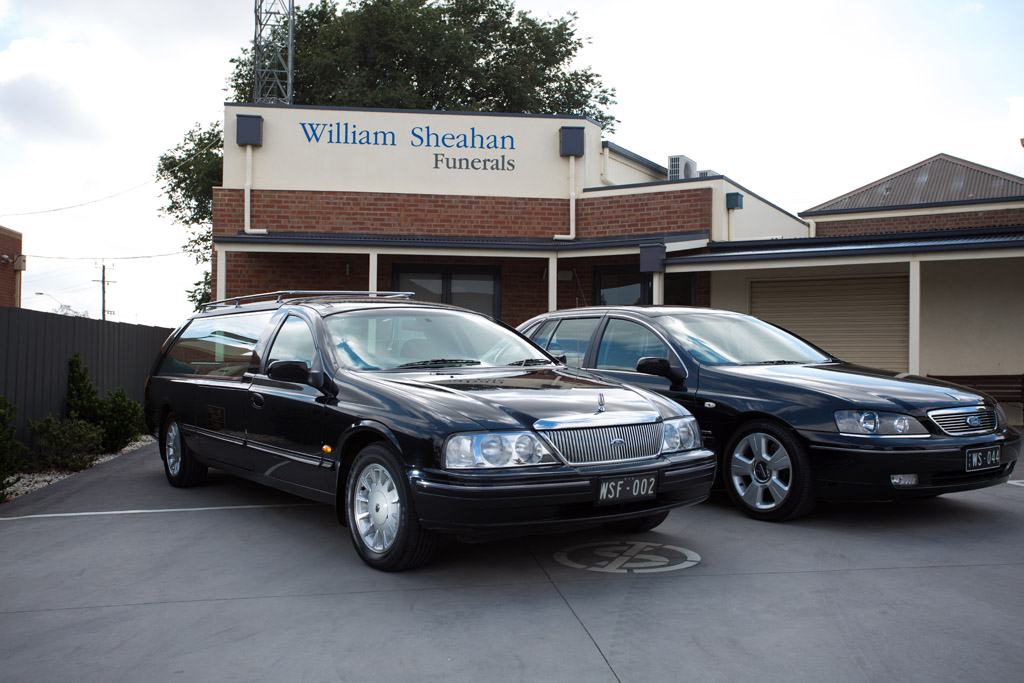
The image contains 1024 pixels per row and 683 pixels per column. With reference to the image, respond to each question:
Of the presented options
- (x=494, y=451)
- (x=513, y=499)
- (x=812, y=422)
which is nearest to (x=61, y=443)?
(x=494, y=451)

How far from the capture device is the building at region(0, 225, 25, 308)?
108 ft

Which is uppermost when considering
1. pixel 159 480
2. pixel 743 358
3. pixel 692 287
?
pixel 692 287

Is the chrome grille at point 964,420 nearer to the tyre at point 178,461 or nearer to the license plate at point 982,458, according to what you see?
the license plate at point 982,458

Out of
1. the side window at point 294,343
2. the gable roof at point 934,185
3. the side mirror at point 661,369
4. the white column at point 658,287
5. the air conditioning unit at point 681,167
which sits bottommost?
the side mirror at point 661,369

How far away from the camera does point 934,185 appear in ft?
125

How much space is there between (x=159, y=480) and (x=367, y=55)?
28155 millimetres

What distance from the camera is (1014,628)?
3889mm

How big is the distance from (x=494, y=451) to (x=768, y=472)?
8.50 feet

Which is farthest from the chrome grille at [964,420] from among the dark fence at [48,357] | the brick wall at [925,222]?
the brick wall at [925,222]

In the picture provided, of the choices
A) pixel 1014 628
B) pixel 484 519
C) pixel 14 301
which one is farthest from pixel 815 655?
pixel 14 301

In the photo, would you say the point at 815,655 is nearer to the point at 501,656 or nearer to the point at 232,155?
the point at 501,656

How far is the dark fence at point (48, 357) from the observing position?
877cm

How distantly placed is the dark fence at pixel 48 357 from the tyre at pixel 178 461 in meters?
1.87

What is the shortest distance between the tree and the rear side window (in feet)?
82.3
